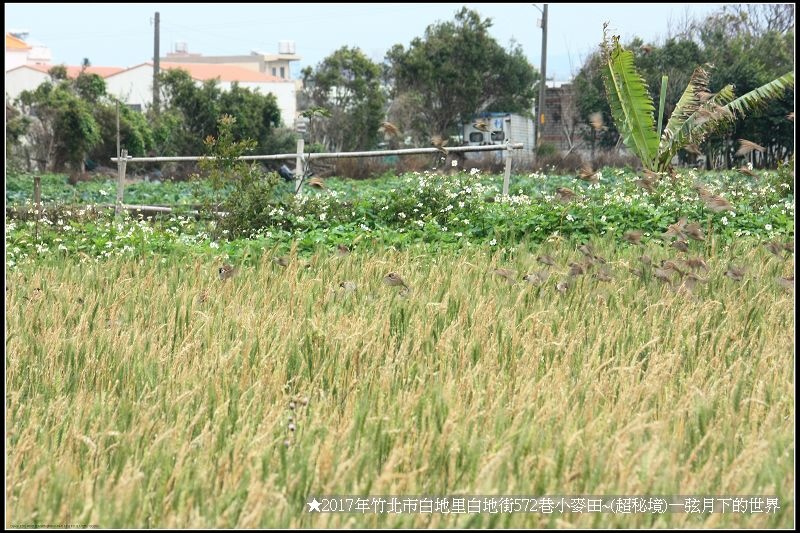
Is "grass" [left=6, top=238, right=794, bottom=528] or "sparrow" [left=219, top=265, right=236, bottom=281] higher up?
"sparrow" [left=219, top=265, right=236, bottom=281]

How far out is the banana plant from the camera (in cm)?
1162

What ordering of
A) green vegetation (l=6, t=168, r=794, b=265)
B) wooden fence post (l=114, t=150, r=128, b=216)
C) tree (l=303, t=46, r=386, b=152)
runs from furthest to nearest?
tree (l=303, t=46, r=386, b=152)
wooden fence post (l=114, t=150, r=128, b=216)
green vegetation (l=6, t=168, r=794, b=265)

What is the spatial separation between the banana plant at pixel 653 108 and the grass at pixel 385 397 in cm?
576

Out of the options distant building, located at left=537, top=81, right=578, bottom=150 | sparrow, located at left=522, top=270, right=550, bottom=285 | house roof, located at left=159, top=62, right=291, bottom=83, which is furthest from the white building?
sparrow, located at left=522, top=270, right=550, bottom=285

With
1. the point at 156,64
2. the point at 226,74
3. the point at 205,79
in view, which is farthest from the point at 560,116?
the point at 226,74

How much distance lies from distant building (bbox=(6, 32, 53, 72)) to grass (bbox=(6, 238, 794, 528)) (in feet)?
145

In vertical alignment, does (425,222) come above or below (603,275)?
above

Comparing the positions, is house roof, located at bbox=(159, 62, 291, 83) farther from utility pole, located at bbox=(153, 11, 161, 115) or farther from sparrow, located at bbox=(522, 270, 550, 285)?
sparrow, located at bbox=(522, 270, 550, 285)

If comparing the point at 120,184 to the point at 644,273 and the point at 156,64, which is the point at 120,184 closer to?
the point at 644,273

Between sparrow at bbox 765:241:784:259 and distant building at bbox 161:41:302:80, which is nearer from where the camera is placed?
sparrow at bbox 765:241:784:259

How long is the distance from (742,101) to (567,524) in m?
10.4

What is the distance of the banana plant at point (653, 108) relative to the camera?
1162 cm

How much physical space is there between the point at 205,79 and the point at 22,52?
17424mm

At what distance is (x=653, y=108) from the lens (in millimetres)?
Answer: 11812
